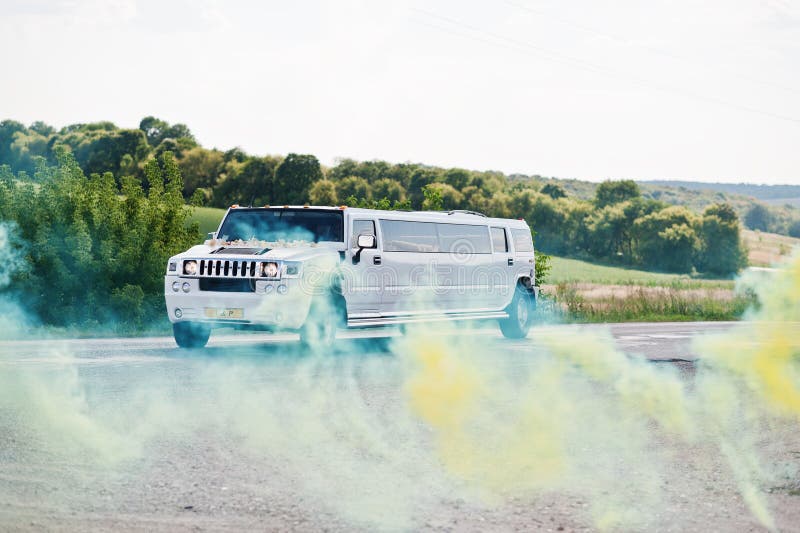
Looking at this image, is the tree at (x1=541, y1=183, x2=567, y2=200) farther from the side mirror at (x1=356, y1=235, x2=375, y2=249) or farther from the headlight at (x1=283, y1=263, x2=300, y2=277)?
the headlight at (x1=283, y1=263, x2=300, y2=277)

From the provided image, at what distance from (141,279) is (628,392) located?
12792 mm

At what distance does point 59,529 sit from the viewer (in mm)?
6184

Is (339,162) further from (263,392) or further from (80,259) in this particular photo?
(263,392)

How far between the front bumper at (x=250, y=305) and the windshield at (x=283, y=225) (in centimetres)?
160

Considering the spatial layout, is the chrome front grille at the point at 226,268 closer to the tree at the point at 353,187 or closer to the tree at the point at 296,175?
the tree at the point at 296,175

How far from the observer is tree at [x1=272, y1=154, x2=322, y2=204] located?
407 feet

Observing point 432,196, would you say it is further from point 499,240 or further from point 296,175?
point 296,175

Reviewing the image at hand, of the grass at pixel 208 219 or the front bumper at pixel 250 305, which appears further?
the grass at pixel 208 219

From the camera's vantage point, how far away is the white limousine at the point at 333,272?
1465cm

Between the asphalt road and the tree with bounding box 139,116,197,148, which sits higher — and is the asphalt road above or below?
below

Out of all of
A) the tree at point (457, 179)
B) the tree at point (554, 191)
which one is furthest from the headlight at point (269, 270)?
the tree at point (554, 191)

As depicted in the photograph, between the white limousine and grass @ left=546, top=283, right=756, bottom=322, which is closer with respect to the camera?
the white limousine

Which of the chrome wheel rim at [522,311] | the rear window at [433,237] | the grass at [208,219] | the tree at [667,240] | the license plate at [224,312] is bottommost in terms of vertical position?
the tree at [667,240]

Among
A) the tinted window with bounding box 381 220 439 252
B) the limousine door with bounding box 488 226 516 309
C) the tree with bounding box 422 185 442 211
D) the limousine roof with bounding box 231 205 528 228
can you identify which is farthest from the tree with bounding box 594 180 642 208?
the tinted window with bounding box 381 220 439 252
